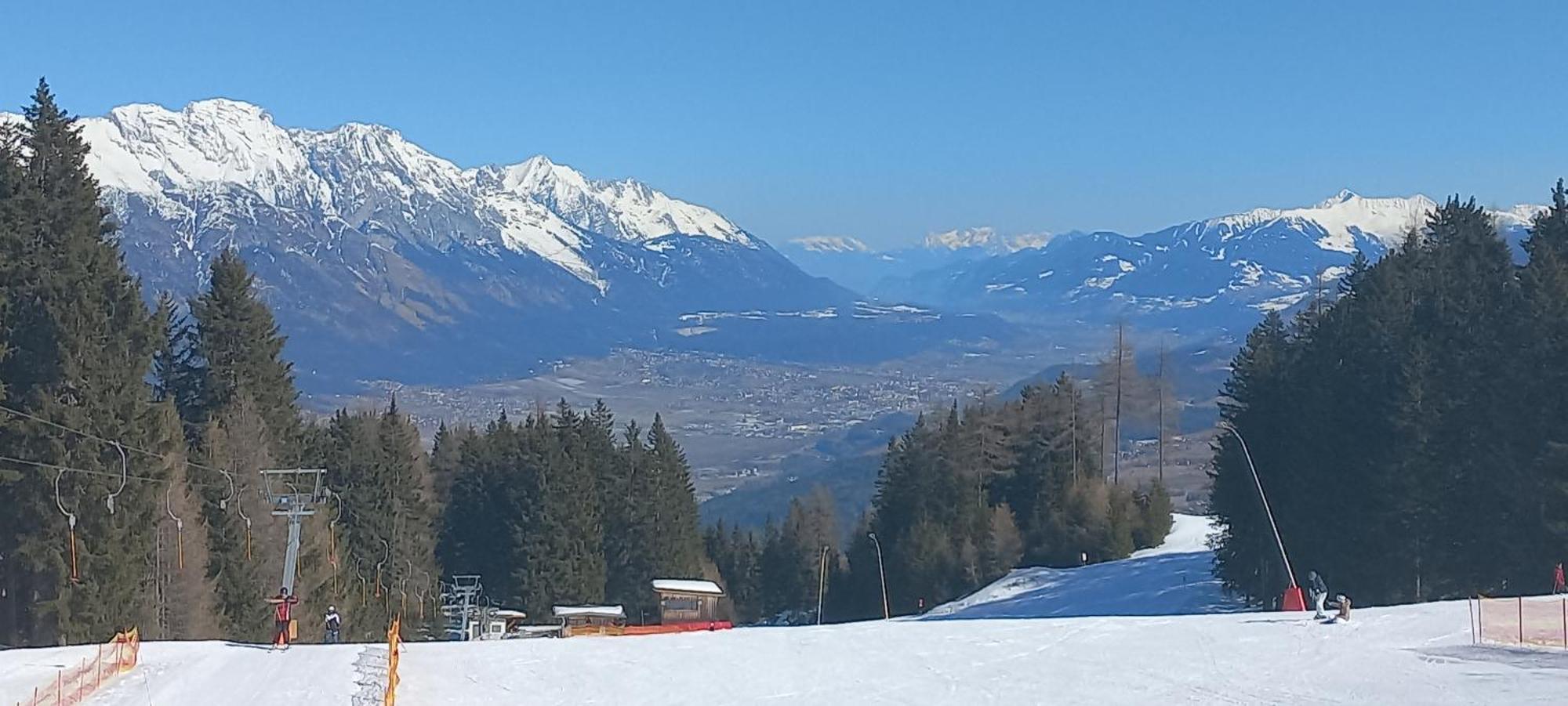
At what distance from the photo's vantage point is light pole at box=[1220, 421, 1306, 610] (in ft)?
117

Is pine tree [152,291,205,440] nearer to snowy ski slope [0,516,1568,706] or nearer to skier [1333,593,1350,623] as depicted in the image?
snowy ski slope [0,516,1568,706]

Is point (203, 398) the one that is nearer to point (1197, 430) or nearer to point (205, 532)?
point (205, 532)

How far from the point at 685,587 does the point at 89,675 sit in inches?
1614

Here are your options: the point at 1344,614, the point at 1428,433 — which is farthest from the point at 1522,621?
the point at 1428,433

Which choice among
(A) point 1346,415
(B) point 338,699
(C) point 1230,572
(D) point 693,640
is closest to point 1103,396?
(C) point 1230,572

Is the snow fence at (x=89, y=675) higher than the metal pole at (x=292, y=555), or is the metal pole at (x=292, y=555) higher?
the metal pole at (x=292, y=555)

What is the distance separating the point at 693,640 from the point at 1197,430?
566 feet

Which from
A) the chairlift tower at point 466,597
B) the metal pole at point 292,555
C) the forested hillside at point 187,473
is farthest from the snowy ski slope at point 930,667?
the chairlift tower at point 466,597

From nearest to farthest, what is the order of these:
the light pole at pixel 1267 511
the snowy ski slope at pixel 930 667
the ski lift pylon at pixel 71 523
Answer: the snowy ski slope at pixel 930 667 → the ski lift pylon at pixel 71 523 → the light pole at pixel 1267 511

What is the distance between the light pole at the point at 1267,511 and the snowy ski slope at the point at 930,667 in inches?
80.4

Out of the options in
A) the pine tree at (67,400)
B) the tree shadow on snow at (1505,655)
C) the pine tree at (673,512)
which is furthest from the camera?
the pine tree at (673,512)

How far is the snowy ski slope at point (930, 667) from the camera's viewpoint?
25203mm

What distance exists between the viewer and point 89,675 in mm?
26844

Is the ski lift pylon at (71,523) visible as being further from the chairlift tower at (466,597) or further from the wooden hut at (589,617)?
the wooden hut at (589,617)
